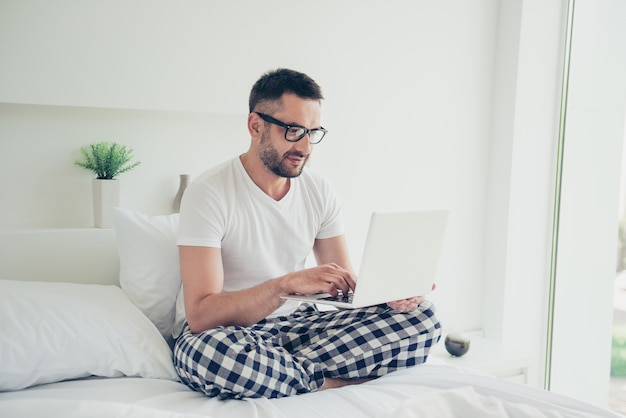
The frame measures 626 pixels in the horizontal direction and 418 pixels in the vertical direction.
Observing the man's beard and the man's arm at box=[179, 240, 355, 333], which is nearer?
the man's arm at box=[179, 240, 355, 333]

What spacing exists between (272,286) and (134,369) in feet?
1.34

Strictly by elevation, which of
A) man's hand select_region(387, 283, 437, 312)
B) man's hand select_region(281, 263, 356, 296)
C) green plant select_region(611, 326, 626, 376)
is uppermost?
man's hand select_region(281, 263, 356, 296)


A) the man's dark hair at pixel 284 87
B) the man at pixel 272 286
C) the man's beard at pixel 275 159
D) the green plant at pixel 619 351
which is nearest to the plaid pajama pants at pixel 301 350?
the man at pixel 272 286

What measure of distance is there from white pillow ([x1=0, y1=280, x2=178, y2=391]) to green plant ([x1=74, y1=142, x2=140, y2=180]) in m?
0.48

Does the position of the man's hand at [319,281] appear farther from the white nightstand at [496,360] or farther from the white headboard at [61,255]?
the white nightstand at [496,360]

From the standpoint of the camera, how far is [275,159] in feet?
6.57

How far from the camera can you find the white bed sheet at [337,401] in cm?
126

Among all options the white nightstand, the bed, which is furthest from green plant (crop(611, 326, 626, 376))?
the bed

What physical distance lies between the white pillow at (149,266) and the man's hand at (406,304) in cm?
67

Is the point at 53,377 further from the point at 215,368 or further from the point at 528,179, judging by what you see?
the point at 528,179

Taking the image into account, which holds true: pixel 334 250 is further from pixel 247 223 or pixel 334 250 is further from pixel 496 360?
pixel 496 360

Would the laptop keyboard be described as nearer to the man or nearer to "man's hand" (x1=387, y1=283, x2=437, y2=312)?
the man

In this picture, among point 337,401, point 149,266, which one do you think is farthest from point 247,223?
point 337,401

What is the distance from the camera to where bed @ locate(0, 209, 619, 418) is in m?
1.31
